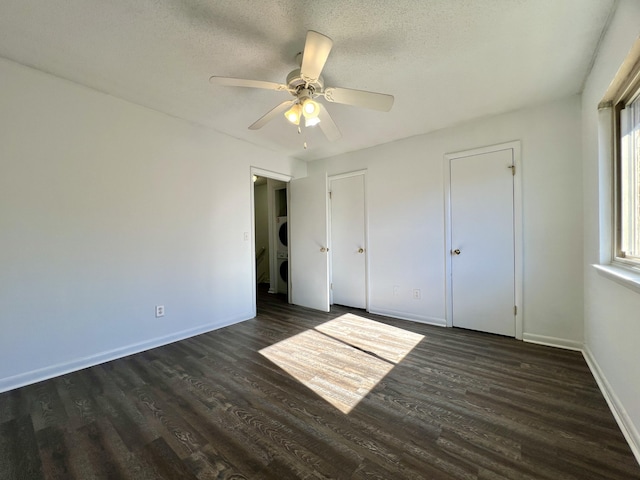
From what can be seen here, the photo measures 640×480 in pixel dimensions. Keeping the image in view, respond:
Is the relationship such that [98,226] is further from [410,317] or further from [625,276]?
[625,276]

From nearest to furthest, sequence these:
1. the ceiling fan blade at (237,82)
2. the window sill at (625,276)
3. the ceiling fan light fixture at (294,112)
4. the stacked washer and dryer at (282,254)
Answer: the window sill at (625,276) < the ceiling fan blade at (237,82) < the ceiling fan light fixture at (294,112) < the stacked washer and dryer at (282,254)

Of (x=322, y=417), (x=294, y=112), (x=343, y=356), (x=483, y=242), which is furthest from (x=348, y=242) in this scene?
(x=322, y=417)

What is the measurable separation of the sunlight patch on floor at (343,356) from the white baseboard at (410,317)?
1.22ft

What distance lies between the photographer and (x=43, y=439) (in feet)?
4.77

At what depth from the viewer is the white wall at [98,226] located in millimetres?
1948

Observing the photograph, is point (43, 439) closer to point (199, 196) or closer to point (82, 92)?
point (199, 196)

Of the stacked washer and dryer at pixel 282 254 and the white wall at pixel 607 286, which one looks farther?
the stacked washer and dryer at pixel 282 254

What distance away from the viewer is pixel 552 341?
256 centimetres

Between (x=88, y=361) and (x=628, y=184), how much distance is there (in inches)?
165

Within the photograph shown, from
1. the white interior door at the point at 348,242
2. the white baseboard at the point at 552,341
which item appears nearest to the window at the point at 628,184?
the white baseboard at the point at 552,341

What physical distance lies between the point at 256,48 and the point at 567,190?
294 centimetres

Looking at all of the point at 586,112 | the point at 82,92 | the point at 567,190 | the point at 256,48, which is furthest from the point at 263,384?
the point at 586,112

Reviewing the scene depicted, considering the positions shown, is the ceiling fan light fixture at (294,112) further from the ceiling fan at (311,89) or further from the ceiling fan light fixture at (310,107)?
the ceiling fan light fixture at (310,107)

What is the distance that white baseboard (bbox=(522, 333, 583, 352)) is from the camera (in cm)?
246
